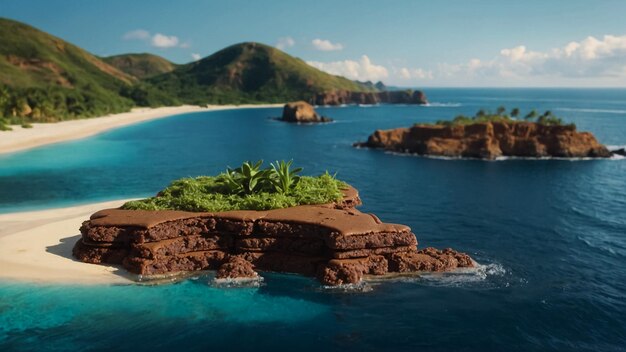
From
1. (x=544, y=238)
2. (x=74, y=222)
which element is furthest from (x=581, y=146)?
(x=74, y=222)

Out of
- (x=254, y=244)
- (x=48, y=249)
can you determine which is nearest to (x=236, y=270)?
(x=254, y=244)

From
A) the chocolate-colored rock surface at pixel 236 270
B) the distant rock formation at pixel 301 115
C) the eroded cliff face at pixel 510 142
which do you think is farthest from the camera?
the distant rock formation at pixel 301 115

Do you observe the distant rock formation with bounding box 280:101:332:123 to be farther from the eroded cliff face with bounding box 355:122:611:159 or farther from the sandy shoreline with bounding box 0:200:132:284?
the sandy shoreline with bounding box 0:200:132:284

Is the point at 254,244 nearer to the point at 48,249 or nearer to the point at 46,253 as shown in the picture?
the point at 46,253

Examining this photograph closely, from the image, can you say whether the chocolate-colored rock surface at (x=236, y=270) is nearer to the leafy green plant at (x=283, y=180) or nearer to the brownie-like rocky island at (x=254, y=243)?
the brownie-like rocky island at (x=254, y=243)

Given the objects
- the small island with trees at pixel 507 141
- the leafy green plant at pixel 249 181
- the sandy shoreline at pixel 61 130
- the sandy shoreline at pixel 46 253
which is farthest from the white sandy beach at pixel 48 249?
the small island with trees at pixel 507 141

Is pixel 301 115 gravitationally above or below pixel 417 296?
above
